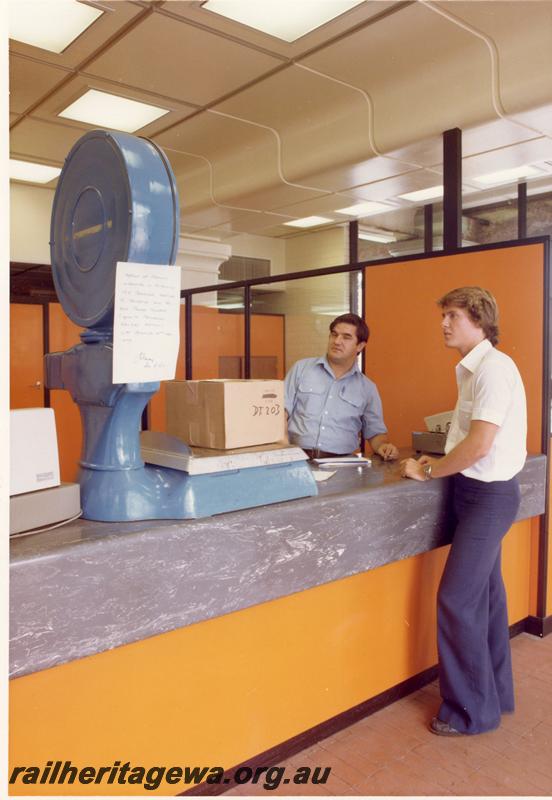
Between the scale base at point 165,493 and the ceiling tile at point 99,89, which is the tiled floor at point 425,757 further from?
the ceiling tile at point 99,89

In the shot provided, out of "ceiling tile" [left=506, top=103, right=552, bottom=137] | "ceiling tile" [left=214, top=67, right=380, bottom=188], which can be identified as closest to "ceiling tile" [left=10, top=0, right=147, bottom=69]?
"ceiling tile" [left=214, top=67, right=380, bottom=188]

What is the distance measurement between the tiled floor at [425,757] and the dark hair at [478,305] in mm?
1340

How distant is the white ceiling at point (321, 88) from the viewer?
346cm

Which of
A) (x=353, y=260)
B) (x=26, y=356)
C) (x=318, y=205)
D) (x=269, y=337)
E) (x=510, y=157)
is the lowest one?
(x=26, y=356)

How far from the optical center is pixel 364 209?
710 cm

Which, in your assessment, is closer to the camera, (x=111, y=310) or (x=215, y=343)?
(x=111, y=310)

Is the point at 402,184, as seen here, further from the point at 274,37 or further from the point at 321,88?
the point at 274,37

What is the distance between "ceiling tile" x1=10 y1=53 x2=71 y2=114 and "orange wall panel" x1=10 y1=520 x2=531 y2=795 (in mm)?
3495

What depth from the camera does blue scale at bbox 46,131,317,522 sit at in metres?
1.45

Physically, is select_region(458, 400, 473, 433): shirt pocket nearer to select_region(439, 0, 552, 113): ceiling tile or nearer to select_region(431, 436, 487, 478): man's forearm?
select_region(431, 436, 487, 478): man's forearm

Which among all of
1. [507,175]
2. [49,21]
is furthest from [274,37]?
[507,175]

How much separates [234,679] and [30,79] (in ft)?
12.6

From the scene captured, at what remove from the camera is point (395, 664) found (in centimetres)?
240

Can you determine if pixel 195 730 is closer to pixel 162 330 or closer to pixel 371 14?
pixel 162 330
